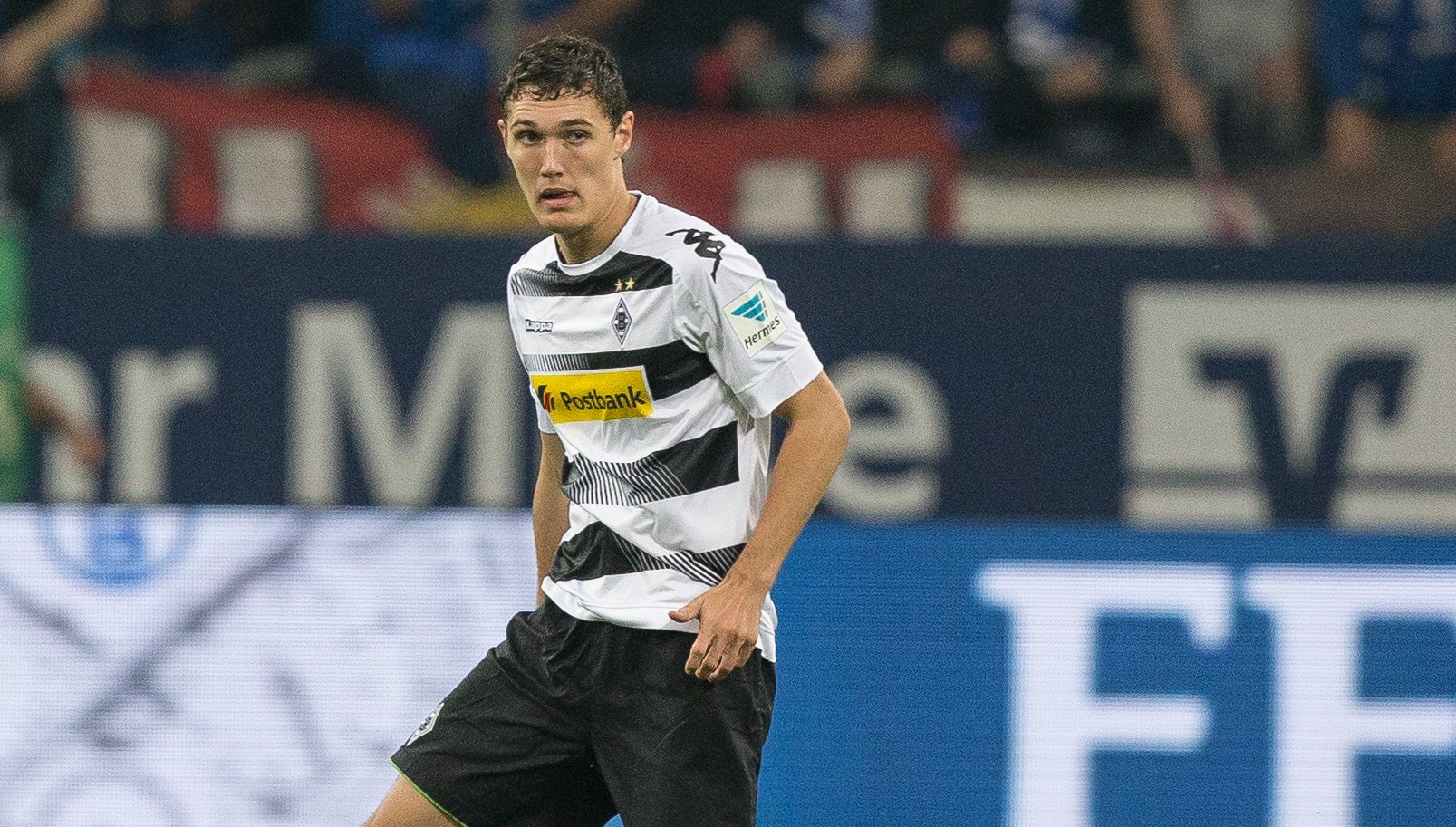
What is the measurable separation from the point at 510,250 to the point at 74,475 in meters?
1.92

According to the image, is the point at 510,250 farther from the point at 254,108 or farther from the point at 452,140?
the point at 254,108

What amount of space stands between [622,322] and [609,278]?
70mm

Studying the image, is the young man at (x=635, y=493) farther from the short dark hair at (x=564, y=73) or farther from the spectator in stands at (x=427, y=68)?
the spectator in stands at (x=427, y=68)

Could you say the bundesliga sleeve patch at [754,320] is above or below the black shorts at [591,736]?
above

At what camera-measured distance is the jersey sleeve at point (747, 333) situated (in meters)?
2.92

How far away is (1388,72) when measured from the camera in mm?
8008

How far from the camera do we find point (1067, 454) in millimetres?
7562

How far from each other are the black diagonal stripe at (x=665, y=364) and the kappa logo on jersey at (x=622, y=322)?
24mm

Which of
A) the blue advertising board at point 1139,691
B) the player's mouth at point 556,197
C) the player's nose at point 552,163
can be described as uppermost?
the player's nose at point 552,163

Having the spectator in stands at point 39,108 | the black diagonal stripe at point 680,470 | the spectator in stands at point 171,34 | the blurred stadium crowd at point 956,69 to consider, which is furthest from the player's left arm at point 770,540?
the spectator in stands at point 171,34

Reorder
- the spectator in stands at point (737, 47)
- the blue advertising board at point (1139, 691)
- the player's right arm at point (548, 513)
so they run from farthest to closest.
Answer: the spectator in stands at point (737, 47) < the blue advertising board at point (1139, 691) < the player's right arm at point (548, 513)

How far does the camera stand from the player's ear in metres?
3.02

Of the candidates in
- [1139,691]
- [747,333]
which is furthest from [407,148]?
[747,333]

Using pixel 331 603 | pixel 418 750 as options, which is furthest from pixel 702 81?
pixel 418 750
